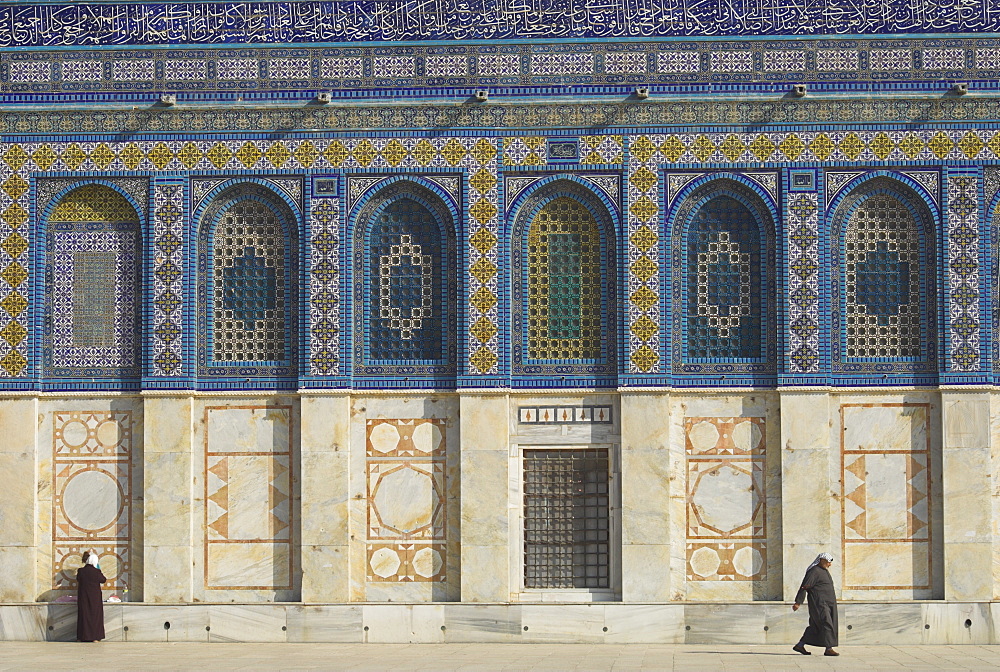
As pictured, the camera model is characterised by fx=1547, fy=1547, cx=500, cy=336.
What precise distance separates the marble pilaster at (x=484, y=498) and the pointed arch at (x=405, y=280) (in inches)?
28.3

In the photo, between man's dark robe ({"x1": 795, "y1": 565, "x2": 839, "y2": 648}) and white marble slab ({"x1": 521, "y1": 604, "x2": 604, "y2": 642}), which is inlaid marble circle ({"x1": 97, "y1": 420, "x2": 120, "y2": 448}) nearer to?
white marble slab ({"x1": 521, "y1": 604, "x2": 604, "y2": 642})

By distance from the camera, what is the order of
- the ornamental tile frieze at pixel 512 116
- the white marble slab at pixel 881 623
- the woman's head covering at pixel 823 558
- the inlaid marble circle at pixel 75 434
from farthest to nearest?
the inlaid marble circle at pixel 75 434 → the ornamental tile frieze at pixel 512 116 → the white marble slab at pixel 881 623 → the woman's head covering at pixel 823 558

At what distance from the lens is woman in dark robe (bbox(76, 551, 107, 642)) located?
60.0ft

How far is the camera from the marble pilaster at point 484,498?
725 inches

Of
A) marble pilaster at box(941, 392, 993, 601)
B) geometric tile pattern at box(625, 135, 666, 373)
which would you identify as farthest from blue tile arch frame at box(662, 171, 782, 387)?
marble pilaster at box(941, 392, 993, 601)

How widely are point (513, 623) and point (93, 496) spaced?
5.36 m

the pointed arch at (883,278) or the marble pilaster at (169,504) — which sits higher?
the pointed arch at (883,278)

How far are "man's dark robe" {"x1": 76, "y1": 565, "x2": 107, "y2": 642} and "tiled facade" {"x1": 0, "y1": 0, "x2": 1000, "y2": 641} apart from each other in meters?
0.54

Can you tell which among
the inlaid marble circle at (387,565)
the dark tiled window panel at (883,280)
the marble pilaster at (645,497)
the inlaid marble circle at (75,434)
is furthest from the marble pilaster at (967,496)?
the inlaid marble circle at (75,434)

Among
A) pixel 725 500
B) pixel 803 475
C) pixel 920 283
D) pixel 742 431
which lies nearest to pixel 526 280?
pixel 742 431

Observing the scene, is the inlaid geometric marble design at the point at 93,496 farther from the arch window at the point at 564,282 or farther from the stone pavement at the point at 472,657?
the arch window at the point at 564,282

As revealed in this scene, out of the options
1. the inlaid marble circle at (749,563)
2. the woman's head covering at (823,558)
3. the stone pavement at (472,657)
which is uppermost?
the woman's head covering at (823,558)

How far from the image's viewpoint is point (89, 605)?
1828cm

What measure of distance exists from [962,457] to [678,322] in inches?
145
